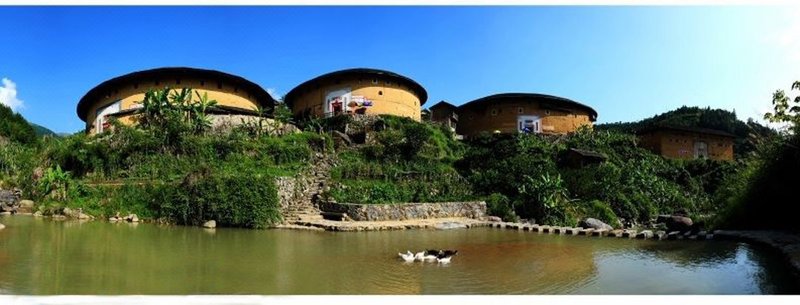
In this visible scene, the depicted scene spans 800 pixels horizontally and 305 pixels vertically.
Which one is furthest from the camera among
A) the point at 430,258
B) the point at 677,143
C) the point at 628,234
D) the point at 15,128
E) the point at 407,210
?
the point at 15,128

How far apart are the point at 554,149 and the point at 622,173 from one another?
3862mm

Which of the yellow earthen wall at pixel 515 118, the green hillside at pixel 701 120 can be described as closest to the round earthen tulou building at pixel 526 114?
the yellow earthen wall at pixel 515 118

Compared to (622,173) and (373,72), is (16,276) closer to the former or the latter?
(622,173)

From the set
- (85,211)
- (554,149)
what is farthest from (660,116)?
(85,211)

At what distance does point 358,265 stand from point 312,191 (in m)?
10.5

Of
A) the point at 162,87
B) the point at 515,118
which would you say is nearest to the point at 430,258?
the point at 162,87

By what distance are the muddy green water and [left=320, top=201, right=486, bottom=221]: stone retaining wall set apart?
312 cm

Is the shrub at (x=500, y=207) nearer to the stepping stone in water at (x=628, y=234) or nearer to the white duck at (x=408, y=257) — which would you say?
the stepping stone in water at (x=628, y=234)

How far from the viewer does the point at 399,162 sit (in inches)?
882

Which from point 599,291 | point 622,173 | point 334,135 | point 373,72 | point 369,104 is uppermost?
point 373,72

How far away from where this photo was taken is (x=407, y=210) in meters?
16.7

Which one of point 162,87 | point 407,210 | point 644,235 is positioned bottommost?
point 644,235

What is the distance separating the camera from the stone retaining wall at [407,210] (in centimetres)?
1590

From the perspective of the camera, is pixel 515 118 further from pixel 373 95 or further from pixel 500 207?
pixel 500 207
